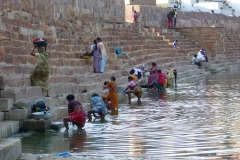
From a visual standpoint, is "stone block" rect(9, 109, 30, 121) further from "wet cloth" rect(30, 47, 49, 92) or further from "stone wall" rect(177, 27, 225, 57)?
"stone wall" rect(177, 27, 225, 57)

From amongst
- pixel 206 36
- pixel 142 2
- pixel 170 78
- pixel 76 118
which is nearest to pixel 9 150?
pixel 76 118

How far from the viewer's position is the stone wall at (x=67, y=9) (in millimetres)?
18797

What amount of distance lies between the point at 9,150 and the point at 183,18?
122 feet

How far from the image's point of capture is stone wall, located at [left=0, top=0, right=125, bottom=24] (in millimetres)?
18797

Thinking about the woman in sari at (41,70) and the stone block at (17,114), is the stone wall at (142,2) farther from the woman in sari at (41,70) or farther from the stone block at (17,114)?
the stone block at (17,114)

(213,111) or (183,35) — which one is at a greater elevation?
(183,35)

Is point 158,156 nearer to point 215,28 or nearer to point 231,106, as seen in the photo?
point 231,106

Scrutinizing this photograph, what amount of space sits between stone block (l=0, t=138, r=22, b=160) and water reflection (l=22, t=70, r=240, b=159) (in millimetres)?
1755

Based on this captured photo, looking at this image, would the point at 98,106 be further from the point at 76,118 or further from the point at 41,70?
the point at 76,118

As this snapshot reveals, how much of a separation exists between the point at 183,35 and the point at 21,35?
78.4 feet

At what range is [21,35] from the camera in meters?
16.0

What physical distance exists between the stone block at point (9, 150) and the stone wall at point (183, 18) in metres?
28.6

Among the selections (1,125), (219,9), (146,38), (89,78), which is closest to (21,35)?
(89,78)

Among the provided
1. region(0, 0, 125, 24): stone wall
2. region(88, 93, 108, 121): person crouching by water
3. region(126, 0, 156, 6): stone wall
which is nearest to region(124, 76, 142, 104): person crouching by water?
region(0, 0, 125, 24): stone wall
